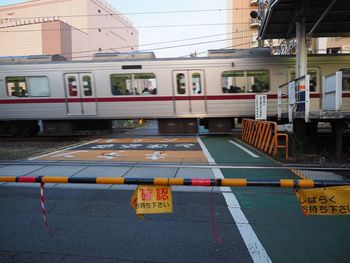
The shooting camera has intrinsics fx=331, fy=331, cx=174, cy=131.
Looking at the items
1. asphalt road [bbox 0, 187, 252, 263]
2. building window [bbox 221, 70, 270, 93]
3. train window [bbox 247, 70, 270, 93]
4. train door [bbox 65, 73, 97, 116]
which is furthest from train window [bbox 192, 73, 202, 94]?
asphalt road [bbox 0, 187, 252, 263]

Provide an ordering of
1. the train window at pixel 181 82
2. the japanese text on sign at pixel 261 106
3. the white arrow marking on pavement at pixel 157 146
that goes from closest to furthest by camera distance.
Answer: the white arrow marking on pavement at pixel 157 146 < the japanese text on sign at pixel 261 106 < the train window at pixel 181 82

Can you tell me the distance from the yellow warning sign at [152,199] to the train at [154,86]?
12.0m

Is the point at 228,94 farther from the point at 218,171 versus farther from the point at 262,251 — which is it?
the point at 262,251

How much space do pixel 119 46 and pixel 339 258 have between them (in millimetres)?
82278

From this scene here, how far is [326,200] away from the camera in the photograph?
3102 millimetres

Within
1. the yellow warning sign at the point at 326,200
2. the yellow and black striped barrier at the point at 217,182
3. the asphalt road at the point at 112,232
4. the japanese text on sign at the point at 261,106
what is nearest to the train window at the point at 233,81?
the japanese text on sign at the point at 261,106

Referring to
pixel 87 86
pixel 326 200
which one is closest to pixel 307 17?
pixel 87 86

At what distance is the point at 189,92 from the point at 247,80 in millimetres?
2702

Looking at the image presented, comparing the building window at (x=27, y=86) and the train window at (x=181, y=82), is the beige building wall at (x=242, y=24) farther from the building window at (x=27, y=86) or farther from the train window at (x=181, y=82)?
the building window at (x=27, y=86)

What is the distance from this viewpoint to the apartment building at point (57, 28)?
56.0m

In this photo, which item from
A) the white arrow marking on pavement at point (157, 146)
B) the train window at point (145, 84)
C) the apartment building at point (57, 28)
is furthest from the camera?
the apartment building at point (57, 28)

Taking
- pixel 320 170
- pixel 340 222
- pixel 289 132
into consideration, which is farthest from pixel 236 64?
pixel 340 222

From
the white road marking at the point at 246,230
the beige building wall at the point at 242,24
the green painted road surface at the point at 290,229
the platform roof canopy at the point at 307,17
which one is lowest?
the green painted road surface at the point at 290,229

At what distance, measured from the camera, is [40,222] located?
4797 millimetres
